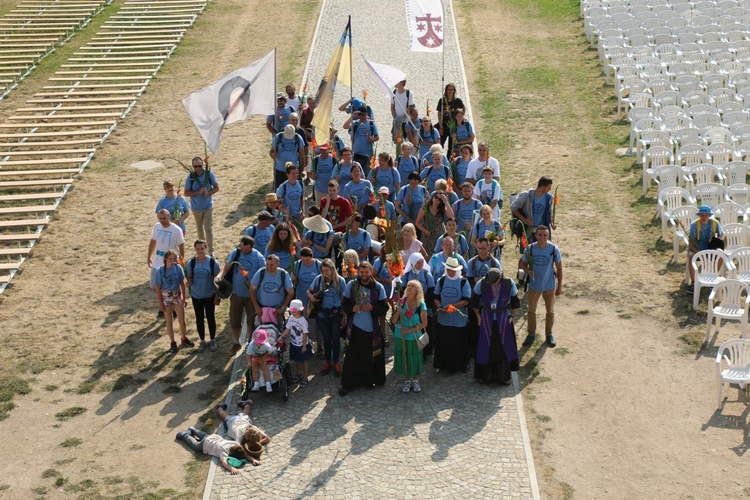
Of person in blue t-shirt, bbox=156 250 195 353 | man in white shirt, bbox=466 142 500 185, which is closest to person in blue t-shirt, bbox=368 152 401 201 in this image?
man in white shirt, bbox=466 142 500 185

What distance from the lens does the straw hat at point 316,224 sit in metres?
15.0

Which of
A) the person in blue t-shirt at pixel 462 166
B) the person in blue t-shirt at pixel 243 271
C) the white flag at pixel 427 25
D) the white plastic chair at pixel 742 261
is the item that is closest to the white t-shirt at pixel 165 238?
the person in blue t-shirt at pixel 243 271

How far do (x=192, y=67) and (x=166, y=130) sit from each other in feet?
15.2

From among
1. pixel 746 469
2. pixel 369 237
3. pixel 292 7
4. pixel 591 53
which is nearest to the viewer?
pixel 746 469

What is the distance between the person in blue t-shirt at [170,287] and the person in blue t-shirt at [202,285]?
14 cm

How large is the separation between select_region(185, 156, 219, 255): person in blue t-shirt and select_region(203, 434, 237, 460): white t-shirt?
5.59 meters

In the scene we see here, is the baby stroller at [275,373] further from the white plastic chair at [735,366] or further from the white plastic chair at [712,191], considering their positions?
the white plastic chair at [712,191]

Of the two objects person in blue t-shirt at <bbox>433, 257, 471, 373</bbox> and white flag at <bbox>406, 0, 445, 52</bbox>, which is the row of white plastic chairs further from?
person in blue t-shirt at <bbox>433, 257, 471, 373</bbox>

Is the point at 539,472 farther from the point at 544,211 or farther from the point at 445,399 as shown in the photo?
the point at 544,211

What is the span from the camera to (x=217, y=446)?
41.3 ft

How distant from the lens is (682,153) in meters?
20.2

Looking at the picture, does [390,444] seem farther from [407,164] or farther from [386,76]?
[386,76]

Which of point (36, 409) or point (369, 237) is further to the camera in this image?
point (369, 237)

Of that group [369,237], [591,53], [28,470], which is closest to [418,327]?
[369,237]
